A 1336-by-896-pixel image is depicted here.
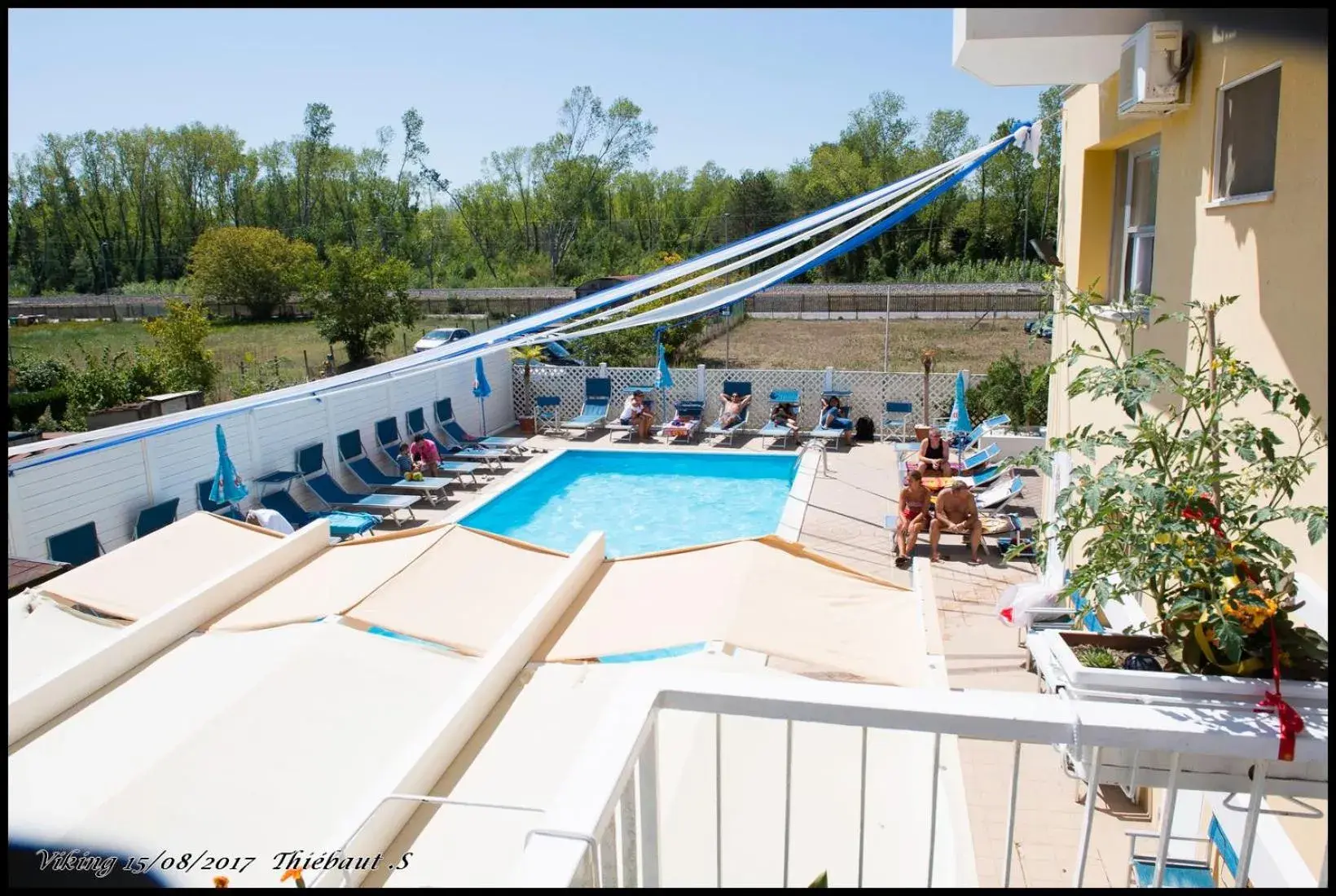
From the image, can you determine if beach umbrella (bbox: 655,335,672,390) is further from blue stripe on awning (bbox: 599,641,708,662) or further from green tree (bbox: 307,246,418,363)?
blue stripe on awning (bbox: 599,641,708,662)

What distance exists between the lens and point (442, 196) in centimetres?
5169

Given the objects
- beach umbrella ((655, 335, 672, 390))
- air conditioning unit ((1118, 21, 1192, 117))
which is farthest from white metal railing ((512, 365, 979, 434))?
air conditioning unit ((1118, 21, 1192, 117))

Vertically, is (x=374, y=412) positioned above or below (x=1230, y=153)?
below

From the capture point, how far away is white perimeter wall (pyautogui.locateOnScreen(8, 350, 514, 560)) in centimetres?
823

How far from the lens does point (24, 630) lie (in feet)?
16.4

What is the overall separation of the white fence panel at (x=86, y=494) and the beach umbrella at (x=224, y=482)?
708 mm

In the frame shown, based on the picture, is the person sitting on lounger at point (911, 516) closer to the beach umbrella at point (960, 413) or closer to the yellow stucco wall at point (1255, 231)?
the yellow stucco wall at point (1255, 231)

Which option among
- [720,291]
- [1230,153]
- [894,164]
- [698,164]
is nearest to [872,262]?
[894,164]

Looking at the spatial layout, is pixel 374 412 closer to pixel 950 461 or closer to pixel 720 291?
pixel 720 291

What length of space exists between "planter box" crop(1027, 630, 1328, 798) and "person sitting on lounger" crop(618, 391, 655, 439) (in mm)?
12330

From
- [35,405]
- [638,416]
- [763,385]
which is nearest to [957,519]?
[763,385]

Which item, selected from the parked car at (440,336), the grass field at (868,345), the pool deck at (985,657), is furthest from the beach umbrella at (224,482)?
the parked car at (440,336)

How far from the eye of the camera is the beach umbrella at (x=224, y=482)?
9430 millimetres

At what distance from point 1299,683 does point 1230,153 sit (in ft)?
9.33
